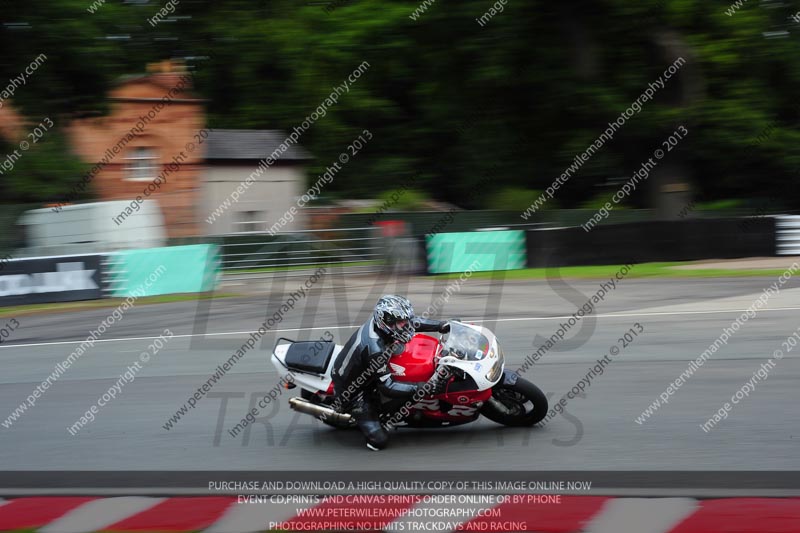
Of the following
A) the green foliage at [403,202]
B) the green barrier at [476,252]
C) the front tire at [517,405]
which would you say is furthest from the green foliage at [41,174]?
the front tire at [517,405]

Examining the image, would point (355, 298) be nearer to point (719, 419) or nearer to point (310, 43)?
point (719, 419)

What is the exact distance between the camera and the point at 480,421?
7.94 meters

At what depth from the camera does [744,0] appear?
28.2 meters

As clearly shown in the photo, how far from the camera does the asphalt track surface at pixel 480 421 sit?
7074 mm

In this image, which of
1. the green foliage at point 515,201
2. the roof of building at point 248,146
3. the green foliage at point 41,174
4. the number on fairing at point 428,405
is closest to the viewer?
the number on fairing at point 428,405

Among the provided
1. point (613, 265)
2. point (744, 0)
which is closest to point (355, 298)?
point (613, 265)

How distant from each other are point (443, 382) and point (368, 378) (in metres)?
0.64

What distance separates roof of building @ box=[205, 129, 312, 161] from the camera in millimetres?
37438

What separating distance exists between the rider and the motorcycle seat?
0.16 metres

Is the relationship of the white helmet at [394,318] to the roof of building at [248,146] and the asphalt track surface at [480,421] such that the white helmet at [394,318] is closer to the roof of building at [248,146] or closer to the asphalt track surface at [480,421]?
the asphalt track surface at [480,421]

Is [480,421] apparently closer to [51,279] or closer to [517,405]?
[517,405]

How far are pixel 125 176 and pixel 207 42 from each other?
43.4 feet

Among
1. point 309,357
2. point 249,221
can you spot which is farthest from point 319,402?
point 249,221

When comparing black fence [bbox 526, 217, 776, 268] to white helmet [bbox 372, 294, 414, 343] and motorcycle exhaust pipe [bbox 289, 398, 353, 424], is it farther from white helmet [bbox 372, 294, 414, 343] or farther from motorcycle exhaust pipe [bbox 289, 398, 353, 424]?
white helmet [bbox 372, 294, 414, 343]
